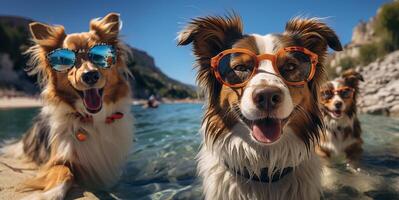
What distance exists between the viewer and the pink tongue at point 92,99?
178 inches

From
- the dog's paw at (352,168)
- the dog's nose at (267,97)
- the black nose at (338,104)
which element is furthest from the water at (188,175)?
the dog's nose at (267,97)

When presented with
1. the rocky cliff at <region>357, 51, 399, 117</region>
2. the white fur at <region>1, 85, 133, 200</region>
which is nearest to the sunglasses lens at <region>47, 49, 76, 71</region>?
the white fur at <region>1, 85, 133, 200</region>

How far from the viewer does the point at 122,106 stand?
16.4 feet

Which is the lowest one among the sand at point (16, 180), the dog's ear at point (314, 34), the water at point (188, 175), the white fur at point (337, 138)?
the water at point (188, 175)

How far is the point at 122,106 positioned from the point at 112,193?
1165 millimetres

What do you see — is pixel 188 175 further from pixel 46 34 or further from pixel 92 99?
pixel 46 34

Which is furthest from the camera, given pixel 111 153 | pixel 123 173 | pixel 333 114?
pixel 333 114

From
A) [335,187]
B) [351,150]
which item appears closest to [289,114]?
[335,187]

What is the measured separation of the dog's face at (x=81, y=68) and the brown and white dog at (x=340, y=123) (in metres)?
3.51

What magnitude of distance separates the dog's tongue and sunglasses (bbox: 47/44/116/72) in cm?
244

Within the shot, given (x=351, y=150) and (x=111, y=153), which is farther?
(x=351, y=150)

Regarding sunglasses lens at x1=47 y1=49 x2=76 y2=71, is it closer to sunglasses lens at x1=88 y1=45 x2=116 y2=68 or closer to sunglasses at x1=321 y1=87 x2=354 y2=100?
sunglasses lens at x1=88 y1=45 x2=116 y2=68

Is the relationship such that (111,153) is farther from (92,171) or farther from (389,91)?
Result: (389,91)

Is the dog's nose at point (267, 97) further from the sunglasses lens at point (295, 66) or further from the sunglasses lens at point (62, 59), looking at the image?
the sunglasses lens at point (62, 59)
